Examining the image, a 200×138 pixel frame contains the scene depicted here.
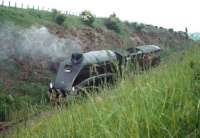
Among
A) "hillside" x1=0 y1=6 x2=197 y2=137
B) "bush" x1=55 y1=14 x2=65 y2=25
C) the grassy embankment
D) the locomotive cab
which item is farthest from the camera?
"bush" x1=55 y1=14 x2=65 y2=25

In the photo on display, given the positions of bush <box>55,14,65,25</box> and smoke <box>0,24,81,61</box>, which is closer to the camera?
smoke <box>0,24,81,61</box>

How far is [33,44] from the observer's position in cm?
2452

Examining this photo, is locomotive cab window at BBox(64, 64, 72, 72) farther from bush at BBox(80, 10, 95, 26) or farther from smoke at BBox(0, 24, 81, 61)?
bush at BBox(80, 10, 95, 26)

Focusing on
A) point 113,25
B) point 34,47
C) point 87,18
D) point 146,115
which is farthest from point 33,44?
point 146,115

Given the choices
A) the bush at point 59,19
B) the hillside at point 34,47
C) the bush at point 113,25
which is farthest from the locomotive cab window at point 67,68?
the bush at point 113,25

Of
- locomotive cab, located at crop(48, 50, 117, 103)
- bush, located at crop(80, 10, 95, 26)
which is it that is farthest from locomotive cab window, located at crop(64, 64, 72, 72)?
bush, located at crop(80, 10, 95, 26)

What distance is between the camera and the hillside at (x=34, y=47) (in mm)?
18312

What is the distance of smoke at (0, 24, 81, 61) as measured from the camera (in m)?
22.9

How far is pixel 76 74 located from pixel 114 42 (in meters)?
17.7

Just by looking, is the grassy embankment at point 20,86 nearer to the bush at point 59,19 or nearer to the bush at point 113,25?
the bush at point 59,19

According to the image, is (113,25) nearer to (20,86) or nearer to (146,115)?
(20,86)

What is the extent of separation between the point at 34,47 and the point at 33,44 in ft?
1.23

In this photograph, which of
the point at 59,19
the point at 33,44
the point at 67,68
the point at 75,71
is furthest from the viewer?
the point at 59,19

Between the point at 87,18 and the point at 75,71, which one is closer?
the point at 75,71
